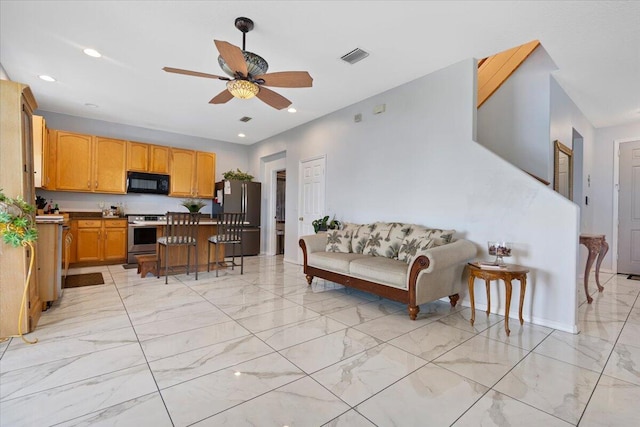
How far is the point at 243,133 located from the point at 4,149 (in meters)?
4.65

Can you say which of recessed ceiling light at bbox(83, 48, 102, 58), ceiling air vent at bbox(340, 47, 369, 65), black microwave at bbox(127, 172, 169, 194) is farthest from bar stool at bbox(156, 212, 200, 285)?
ceiling air vent at bbox(340, 47, 369, 65)

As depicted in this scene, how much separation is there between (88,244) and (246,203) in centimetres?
307

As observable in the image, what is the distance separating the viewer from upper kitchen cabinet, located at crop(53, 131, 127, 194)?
17.7 ft

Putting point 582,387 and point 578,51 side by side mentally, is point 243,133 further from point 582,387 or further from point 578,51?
point 582,387

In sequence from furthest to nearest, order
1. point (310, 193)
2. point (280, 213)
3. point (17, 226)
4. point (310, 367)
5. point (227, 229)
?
point (280, 213) < point (310, 193) < point (227, 229) < point (17, 226) < point (310, 367)

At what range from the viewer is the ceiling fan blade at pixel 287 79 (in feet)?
9.11

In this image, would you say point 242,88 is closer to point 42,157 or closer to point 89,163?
point 42,157

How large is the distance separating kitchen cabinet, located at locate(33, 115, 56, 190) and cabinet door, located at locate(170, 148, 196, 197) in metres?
1.99

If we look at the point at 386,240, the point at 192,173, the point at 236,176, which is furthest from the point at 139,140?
the point at 386,240

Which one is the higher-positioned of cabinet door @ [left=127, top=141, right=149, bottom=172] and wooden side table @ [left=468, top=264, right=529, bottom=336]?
cabinet door @ [left=127, top=141, right=149, bottom=172]

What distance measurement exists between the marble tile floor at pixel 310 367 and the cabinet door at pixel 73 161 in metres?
3.15

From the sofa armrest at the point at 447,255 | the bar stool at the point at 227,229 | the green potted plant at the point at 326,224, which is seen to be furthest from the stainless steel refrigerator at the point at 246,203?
the sofa armrest at the point at 447,255

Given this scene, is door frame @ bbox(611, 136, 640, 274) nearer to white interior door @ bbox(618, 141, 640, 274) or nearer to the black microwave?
white interior door @ bbox(618, 141, 640, 274)

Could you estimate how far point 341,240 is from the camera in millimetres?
4270
